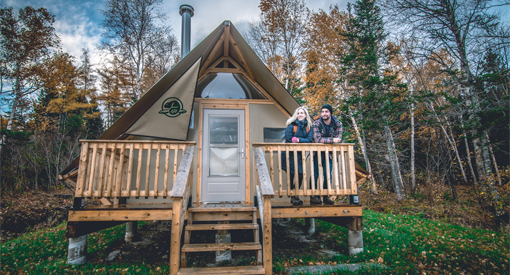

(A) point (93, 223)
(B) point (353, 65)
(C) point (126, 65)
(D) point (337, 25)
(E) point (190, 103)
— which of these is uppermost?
(D) point (337, 25)

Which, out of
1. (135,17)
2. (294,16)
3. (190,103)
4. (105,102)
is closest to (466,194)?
(294,16)

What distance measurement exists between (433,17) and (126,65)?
600 inches

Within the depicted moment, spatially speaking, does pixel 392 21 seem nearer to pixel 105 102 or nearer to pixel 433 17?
pixel 433 17

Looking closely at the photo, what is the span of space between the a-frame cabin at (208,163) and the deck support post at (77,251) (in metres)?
0.02

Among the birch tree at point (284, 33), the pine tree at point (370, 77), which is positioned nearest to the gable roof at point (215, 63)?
the birch tree at point (284, 33)

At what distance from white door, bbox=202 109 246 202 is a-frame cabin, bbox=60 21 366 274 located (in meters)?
0.02

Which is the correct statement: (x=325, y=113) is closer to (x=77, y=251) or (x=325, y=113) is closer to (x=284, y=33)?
(x=77, y=251)

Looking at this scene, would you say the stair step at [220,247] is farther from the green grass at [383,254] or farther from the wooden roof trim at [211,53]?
the wooden roof trim at [211,53]

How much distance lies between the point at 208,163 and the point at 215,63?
2531 millimetres

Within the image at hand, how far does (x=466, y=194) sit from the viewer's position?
37.5ft

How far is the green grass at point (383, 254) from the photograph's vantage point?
354cm

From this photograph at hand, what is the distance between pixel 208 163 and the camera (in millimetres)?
5238

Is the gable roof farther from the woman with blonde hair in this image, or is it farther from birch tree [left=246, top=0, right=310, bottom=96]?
birch tree [left=246, top=0, right=310, bottom=96]

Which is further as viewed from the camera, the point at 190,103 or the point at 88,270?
the point at 190,103
